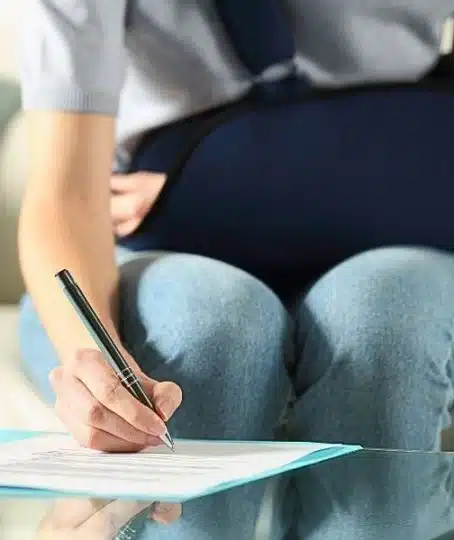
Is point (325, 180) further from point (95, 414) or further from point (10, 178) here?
point (10, 178)

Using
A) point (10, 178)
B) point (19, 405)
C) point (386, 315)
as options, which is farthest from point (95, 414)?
point (10, 178)

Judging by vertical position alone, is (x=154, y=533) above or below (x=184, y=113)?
below

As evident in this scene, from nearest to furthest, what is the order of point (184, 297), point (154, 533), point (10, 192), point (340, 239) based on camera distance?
point (154, 533) < point (184, 297) < point (340, 239) < point (10, 192)

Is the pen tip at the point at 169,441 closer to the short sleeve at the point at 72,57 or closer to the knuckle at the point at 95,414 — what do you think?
the knuckle at the point at 95,414

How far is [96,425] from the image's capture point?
662mm

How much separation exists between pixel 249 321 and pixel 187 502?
0.78 feet

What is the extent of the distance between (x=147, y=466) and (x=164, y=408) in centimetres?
6

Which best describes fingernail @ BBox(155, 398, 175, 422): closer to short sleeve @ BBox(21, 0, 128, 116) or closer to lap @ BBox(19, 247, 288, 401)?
lap @ BBox(19, 247, 288, 401)

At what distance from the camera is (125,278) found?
860 mm

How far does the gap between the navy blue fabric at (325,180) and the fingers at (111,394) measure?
0.27 meters

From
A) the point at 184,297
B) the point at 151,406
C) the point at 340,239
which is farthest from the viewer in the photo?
the point at 340,239

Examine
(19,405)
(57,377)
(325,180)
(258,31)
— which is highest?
(258,31)

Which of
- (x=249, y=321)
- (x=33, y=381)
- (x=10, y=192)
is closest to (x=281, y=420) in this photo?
(x=249, y=321)

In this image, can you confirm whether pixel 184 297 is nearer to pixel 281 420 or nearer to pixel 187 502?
pixel 281 420
